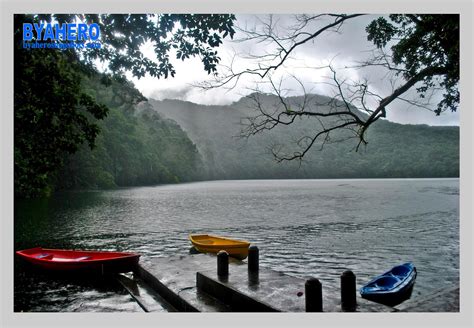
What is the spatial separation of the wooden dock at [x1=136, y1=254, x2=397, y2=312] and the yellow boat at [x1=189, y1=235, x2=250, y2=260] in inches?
163

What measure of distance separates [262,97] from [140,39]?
3.52 meters

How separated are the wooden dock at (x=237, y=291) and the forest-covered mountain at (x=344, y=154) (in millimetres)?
50419

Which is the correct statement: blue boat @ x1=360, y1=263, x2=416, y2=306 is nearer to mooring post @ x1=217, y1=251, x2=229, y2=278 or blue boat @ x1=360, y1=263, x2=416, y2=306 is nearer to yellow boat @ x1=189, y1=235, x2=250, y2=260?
mooring post @ x1=217, y1=251, x2=229, y2=278

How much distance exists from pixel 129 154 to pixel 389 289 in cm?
8037

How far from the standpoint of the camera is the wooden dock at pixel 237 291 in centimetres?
715

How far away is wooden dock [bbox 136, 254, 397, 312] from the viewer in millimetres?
7151

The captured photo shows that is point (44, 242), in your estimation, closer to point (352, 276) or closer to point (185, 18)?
point (185, 18)

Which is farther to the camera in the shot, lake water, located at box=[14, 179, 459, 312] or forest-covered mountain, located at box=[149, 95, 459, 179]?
forest-covered mountain, located at box=[149, 95, 459, 179]

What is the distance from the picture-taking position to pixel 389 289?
10859 mm

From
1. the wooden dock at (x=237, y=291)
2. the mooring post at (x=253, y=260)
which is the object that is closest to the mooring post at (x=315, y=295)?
the wooden dock at (x=237, y=291)

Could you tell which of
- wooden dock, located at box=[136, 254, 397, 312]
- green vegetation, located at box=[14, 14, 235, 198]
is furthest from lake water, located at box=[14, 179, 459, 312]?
green vegetation, located at box=[14, 14, 235, 198]

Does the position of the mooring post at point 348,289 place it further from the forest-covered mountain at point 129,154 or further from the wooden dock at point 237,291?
the forest-covered mountain at point 129,154

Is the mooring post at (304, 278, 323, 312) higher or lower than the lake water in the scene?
higher

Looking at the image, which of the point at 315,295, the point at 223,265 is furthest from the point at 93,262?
the point at 315,295
